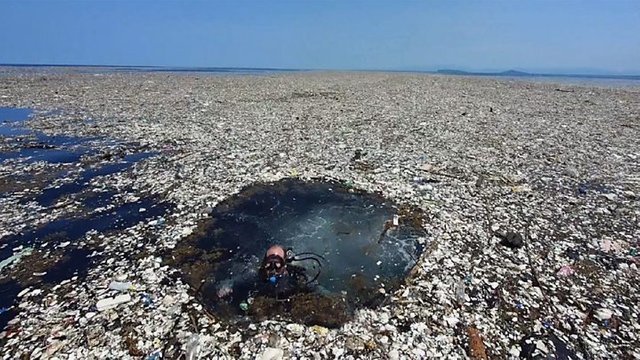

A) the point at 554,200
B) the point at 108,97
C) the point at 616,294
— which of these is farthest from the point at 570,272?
the point at 108,97

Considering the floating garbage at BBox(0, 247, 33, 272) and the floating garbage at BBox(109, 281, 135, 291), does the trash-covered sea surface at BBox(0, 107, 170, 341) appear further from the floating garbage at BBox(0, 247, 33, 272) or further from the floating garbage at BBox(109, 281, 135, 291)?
the floating garbage at BBox(109, 281, 135, 291)

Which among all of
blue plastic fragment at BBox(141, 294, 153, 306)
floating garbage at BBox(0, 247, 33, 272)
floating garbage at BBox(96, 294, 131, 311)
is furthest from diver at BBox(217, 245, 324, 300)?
floating garbage at BBox(0, 247, 33, 272)

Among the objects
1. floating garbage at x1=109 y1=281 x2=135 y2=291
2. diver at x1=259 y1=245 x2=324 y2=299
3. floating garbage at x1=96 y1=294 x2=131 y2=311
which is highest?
diver at x1=259 y1=245 x2=324 y2=299

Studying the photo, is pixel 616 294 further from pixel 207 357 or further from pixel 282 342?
pixel 207 357

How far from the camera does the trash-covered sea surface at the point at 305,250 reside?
4773 millimetres

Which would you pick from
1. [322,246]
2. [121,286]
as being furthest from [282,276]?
[121,286]

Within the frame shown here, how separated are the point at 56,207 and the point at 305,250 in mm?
5904

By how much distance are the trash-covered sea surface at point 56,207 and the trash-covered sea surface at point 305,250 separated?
177 cm

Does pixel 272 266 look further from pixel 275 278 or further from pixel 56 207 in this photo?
pixel 56 207

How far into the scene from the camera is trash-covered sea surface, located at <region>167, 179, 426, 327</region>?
4.77 m

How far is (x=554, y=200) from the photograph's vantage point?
321 inches

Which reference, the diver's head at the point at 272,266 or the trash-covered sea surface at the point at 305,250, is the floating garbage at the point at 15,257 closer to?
the trash-covered sea surface at the point at 305,250

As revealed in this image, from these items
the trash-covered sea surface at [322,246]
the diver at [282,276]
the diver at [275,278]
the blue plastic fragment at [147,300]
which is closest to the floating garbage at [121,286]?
the trash-covered sea surface at [322,246]

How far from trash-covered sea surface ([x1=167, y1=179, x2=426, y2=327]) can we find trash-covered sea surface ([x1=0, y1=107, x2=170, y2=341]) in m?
1.77
